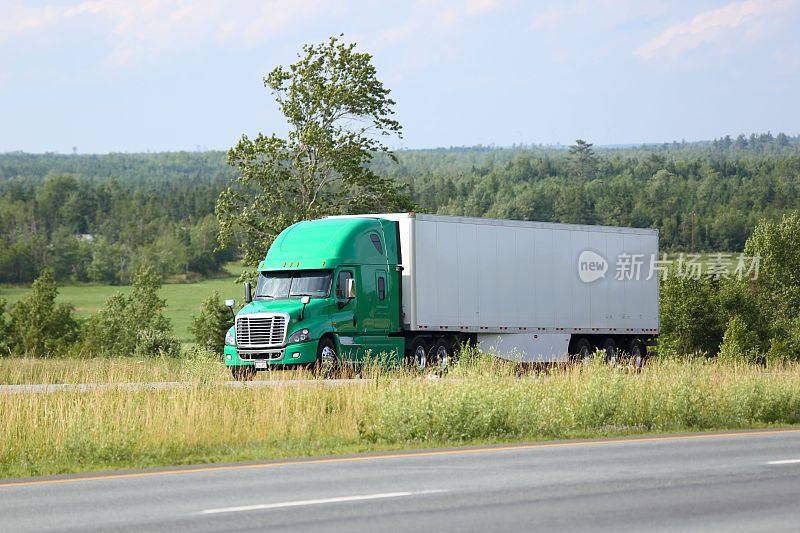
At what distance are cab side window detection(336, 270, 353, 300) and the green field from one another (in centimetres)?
10765

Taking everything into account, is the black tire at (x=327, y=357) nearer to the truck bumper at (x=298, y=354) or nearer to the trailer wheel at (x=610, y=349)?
the truck bumper at (x=298, y=354)

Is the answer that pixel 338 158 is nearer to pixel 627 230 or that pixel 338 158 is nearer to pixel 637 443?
pixel 627 230

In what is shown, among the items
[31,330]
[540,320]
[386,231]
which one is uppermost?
[386,231]

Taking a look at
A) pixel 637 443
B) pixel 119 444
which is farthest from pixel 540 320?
pixel 119 444

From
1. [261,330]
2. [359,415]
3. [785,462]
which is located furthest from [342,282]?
[785,462]

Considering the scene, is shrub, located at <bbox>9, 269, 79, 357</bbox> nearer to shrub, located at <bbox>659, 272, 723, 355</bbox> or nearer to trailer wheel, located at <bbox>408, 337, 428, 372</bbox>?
shrub, located at <bbox>659, 272, 723, 355</bbox>

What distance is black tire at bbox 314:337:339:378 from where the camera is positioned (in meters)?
30.2

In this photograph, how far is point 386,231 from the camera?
107 feet

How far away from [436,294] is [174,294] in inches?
5591

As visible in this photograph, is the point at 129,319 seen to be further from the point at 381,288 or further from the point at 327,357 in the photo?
the point at 327,357

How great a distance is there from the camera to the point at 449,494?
12180 millimetres

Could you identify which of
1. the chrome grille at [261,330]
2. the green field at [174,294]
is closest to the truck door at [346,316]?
the chrome grille at [261,330]

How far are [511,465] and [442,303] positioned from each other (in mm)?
18727

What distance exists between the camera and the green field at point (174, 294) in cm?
15100
